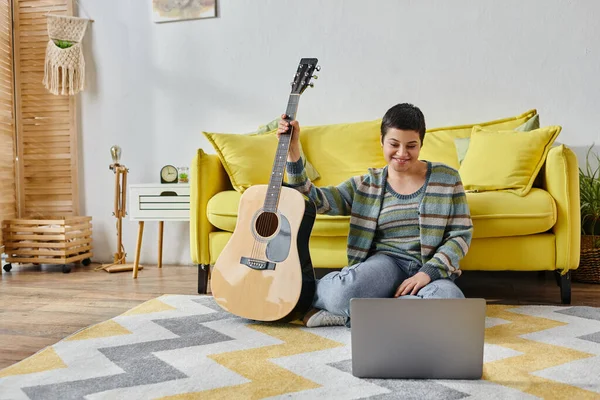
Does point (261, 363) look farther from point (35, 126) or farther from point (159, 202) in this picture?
point (35, 126)

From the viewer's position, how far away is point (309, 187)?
1.84 meters

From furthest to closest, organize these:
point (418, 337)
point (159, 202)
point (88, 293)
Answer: point (159, 202) < point (88, 293) < point (418, 337)

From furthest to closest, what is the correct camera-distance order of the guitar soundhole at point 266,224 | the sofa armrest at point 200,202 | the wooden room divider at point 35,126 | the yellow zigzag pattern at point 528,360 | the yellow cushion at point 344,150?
the wooden room divider at point 35,126 < the yellow cushion at point 344,150 < the sofa armrest at point 200,202 < the guitar soundhole at point 266,224 < the yellow zigzag pattern at point 528,360

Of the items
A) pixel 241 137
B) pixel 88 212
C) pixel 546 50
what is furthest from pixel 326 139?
pixel 88 212

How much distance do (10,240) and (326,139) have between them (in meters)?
1.84

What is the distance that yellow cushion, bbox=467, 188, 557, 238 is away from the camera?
2094mm

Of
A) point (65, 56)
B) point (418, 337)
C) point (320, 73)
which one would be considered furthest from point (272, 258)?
point (65, 56)

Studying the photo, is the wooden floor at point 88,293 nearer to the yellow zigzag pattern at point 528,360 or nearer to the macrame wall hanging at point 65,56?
the yellow zigzag pattern at point 528,360

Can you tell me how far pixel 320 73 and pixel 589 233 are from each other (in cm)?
157

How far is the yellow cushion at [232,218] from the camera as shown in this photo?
86.6 inches

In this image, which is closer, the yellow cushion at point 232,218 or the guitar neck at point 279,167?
the guitar neck at point 279,167

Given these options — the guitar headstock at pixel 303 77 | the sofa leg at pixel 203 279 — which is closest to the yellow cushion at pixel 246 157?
the sofa leg at pixel 203 279

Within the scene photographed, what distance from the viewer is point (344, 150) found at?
278cm

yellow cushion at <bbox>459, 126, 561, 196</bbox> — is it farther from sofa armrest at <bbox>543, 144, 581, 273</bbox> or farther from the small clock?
the small clock
